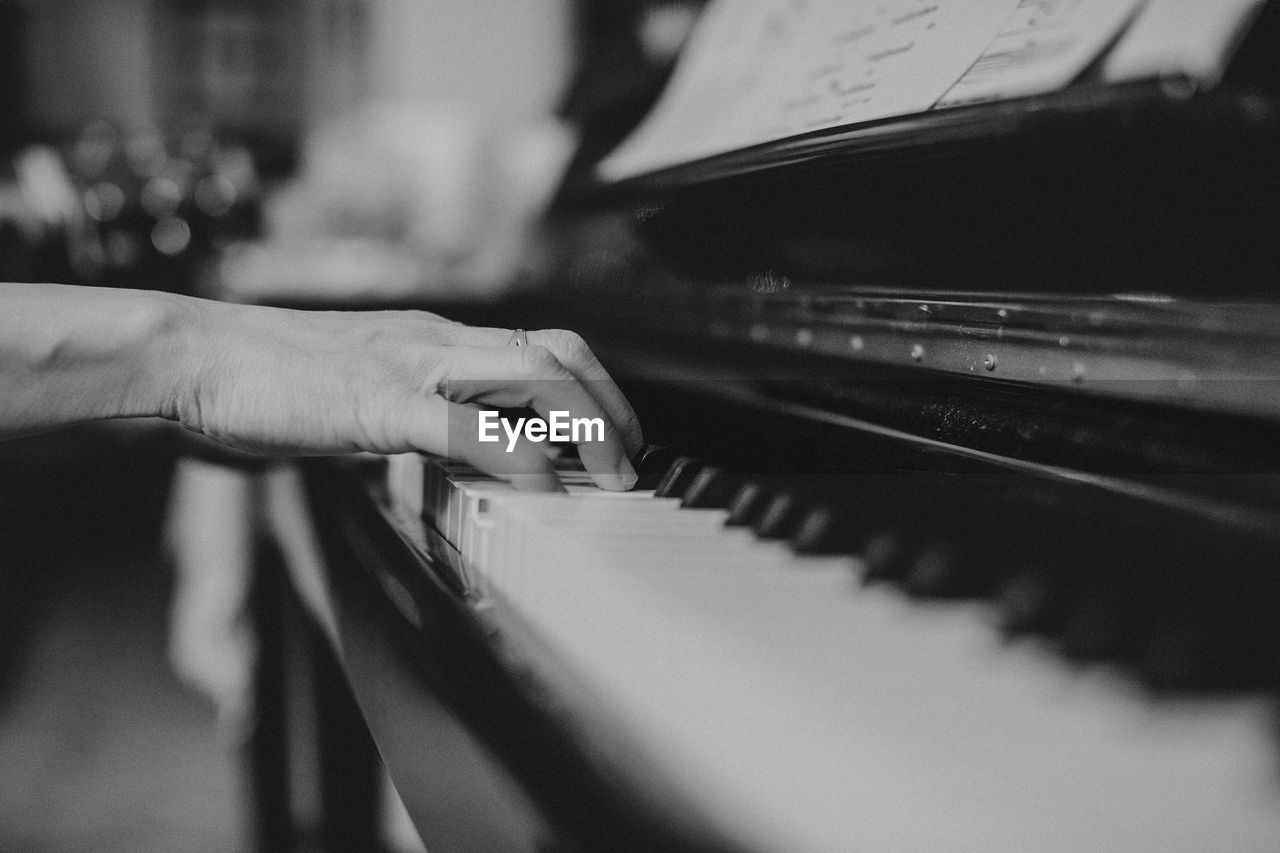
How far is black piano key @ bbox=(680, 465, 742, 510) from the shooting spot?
→ 50 cm

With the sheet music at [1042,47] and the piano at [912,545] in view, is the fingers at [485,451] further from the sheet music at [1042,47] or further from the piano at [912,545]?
the sheet music at [1042,47]

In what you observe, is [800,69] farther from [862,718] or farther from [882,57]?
[862,718]

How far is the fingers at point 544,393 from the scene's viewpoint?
1.75 ft

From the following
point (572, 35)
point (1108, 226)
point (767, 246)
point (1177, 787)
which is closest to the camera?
point (1177, 787)

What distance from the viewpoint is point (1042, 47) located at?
0.51m

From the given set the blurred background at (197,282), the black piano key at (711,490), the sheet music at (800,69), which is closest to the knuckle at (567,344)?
the black piano key at (711,490)

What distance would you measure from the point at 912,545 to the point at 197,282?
5.61 feet

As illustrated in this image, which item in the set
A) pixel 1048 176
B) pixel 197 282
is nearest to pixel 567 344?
pixel 1048 176

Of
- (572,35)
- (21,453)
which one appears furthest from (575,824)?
(572,35)

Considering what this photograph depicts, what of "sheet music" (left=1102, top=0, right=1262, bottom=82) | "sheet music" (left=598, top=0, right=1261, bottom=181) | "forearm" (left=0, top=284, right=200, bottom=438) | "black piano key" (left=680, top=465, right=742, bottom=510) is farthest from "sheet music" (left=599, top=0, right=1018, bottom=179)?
"forearm" (left=0, top=284, right=200, bottom=438)

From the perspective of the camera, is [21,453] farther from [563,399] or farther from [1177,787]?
[1177,787]

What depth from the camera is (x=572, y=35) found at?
3.94 meters

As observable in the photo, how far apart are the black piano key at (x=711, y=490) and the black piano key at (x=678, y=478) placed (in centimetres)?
1

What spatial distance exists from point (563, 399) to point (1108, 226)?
0.90 ft
